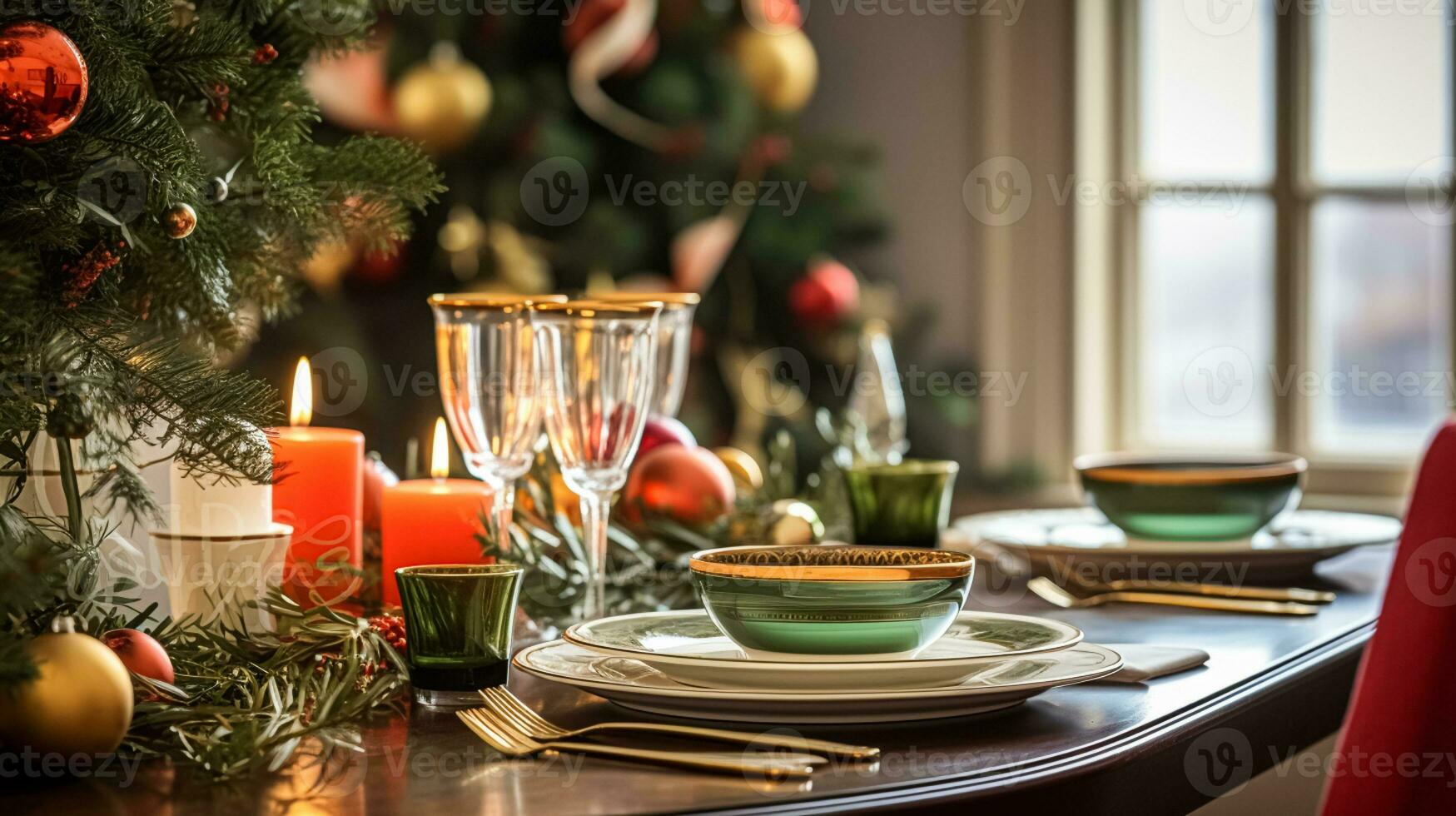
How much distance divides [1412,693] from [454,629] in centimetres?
49

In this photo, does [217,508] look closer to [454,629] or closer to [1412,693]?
[454,629]

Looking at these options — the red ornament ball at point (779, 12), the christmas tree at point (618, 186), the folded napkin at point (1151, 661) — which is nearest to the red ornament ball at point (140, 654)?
the folded napkin at point (1151, 661)

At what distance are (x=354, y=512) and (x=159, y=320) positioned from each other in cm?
17

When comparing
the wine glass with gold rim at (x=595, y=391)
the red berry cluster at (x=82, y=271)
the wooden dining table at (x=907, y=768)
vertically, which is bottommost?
the wooden dining table at (x=907, y=768)

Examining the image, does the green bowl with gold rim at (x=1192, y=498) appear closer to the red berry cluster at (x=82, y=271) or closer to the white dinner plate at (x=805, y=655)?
the white dinner plate at (x=805, y=655)

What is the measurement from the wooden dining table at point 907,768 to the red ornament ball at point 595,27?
1.72 meters

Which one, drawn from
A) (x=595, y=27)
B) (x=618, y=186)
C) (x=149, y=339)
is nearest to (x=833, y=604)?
(x=149, y=339)

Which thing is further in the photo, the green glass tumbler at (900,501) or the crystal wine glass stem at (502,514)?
the green glass tumbler at (900,501)

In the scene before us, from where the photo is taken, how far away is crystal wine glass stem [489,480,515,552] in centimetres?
93

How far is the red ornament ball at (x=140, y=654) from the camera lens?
2.16ft

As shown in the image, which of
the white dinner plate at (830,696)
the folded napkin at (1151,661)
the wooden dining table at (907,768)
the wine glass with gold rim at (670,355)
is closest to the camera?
Answer: the wooden dining table at (907,768)

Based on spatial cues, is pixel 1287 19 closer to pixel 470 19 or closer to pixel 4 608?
pixel 470 19

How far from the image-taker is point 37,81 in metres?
0.64

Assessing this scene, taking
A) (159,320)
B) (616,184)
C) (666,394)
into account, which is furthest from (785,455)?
(616,184)
